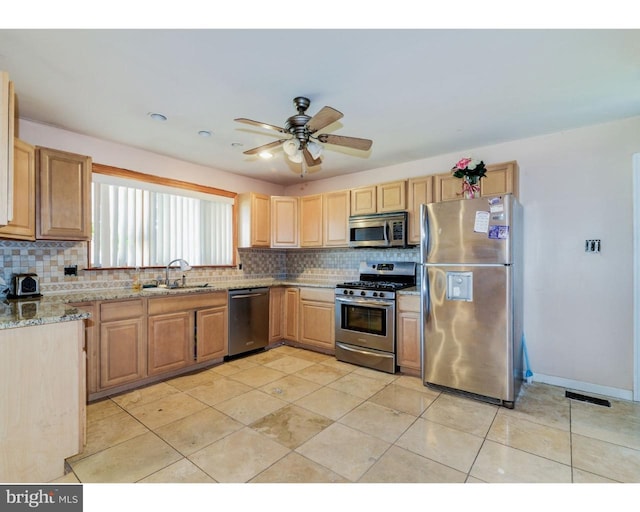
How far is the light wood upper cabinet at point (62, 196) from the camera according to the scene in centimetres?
256

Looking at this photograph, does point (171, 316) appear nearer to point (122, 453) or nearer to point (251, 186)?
point (122, 453)

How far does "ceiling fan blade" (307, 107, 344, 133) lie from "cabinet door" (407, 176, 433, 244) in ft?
5.92

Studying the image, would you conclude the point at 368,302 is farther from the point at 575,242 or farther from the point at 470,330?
the point at 575,242

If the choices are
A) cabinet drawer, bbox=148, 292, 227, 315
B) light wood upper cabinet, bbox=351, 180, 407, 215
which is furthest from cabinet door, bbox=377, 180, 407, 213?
cabinet drawer, bbox=148, 292, 227, 315

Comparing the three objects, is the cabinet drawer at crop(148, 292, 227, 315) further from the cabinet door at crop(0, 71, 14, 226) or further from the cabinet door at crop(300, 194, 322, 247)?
the cabinet door at crop(0, 71, 14, 226)

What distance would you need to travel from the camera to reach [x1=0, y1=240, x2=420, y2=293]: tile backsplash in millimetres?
2779

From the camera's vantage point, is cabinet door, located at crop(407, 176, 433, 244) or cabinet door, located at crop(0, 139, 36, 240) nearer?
cabinet door, located at crop(0, 139, 36, 240)

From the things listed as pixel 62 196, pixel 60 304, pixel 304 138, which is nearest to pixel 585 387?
pixel 304 138

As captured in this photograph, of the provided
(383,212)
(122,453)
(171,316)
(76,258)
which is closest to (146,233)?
(76,258)

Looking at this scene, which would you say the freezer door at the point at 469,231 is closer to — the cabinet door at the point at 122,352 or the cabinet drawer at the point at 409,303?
the cabinet drawer at the point at 409,303

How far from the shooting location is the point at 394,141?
10.7 ft

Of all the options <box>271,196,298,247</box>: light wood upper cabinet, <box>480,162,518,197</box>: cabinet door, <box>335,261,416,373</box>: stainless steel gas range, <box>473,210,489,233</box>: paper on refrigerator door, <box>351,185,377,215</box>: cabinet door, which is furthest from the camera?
<box>271,196,298,247</box>: light wood upper cabinet

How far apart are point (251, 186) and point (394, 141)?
7.83 ft

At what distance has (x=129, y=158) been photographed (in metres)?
3.41
